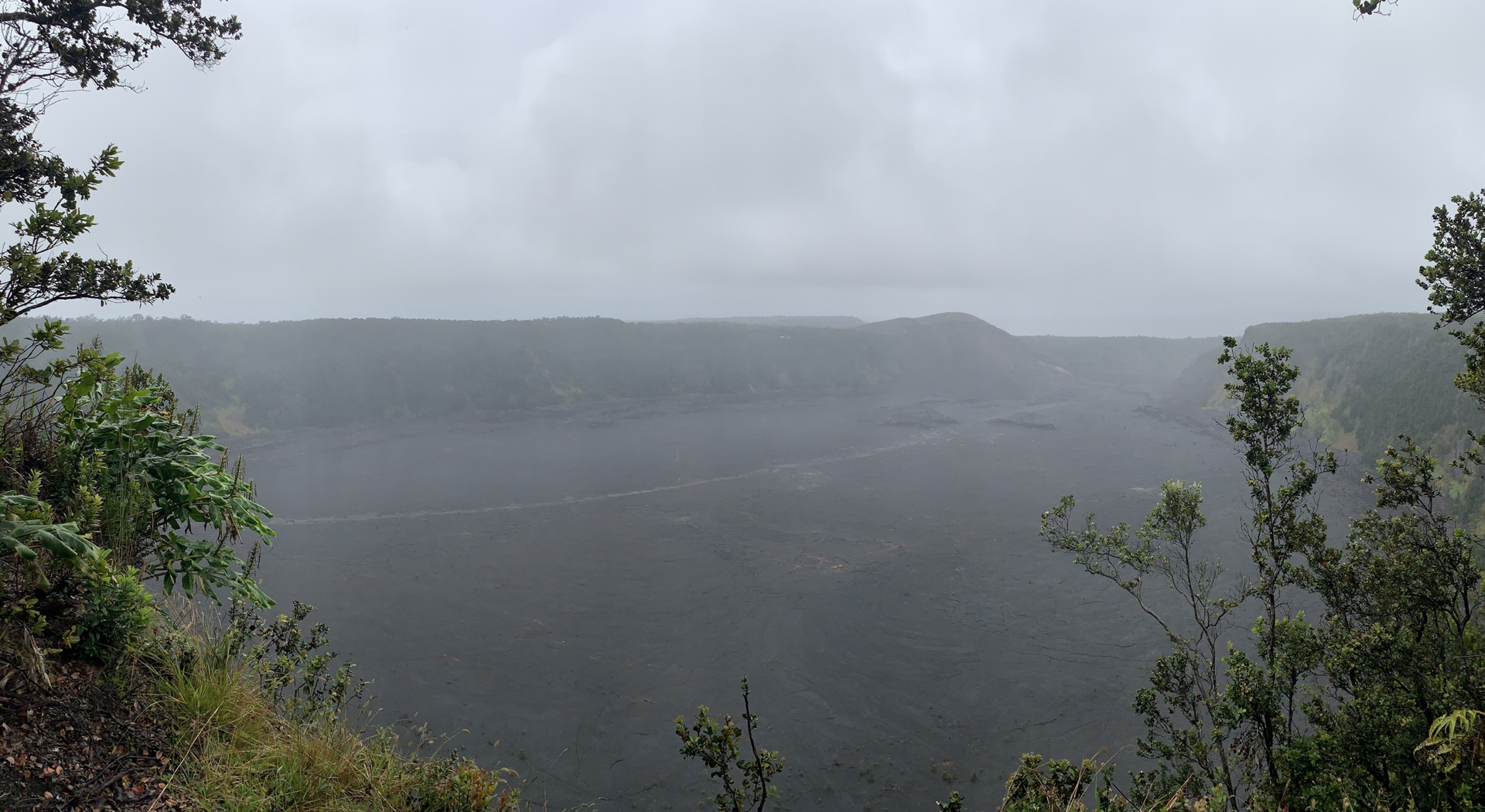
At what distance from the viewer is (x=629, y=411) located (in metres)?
66.0

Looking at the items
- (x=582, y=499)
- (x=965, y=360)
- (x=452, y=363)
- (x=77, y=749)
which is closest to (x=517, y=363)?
(x=452, y=363)

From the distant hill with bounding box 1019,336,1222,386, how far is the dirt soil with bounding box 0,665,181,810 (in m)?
117

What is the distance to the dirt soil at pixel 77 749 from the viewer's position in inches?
143

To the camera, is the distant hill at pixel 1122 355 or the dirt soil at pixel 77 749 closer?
the dirt soil at pixel 77 749

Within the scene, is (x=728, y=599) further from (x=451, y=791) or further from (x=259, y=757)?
(x=259, y=757)

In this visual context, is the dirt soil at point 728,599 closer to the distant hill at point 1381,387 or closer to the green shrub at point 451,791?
the distant hill at point 1381,387

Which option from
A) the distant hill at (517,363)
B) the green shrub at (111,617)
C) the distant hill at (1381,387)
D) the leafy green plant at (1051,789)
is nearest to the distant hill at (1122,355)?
the distant hill at (517,363)

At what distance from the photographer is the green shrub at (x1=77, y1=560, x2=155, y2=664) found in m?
4.51

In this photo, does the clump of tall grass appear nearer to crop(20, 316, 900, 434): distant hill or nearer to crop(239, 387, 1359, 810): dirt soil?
crop(239, 387, 1359, 810): dirt soil

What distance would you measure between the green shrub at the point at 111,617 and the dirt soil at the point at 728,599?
420 inches

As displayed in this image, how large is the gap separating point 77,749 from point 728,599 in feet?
69.5

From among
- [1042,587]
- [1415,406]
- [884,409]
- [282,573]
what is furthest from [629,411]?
[1415,406]

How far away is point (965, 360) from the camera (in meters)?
95.6

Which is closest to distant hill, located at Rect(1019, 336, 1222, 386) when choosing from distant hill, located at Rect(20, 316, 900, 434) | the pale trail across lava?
distant hill, located at Rect(20, 316, 900, 434)
